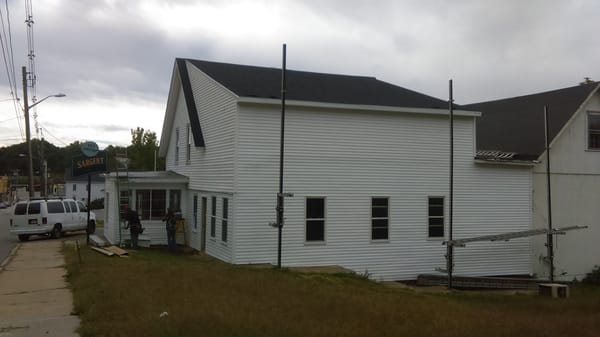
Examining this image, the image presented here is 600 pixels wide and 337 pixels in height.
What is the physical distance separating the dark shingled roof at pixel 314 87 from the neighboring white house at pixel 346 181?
0.28 ft

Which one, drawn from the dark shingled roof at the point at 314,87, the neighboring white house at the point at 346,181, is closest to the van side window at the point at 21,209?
the neighboring white house at the point at 346,181

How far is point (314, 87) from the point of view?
71.7 feet

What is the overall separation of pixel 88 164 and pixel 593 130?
20.4m

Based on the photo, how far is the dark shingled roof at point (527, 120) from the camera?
24000 mm

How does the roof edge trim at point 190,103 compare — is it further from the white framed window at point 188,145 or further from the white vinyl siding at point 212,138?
the white framed window at point 188,145

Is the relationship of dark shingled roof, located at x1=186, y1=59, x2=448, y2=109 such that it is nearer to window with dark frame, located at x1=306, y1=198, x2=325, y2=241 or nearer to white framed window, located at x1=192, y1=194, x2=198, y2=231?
window with dark frame, located at x1=306, y1=198, x2=325, y2=241

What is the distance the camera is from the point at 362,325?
27.5ft

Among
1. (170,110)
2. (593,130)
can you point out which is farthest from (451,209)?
(170,110)

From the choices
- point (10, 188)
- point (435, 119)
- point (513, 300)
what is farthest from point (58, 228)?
point (10, 188)

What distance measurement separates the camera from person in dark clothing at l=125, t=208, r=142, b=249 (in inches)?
879

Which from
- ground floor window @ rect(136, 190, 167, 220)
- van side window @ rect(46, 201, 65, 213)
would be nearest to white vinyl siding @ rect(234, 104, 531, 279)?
ground floor window @ rect(136, 190, 167, 220)

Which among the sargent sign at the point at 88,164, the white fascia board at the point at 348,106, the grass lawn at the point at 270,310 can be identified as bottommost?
the grass lawn at the point at 270,310

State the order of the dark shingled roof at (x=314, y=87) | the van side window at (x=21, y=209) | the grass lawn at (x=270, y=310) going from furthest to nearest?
the van side window at (x=21, y=209) → the dark shingled roof at (x=314, y=87) → the grass lawn at (x=270, y=310)

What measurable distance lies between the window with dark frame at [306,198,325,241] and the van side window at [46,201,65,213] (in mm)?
16253
